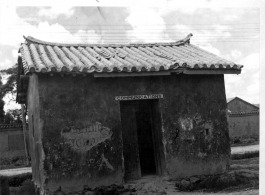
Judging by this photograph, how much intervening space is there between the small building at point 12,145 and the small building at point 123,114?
27.5ft

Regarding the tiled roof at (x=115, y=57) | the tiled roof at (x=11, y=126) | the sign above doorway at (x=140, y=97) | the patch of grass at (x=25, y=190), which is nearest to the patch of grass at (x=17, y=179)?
the patch of grass at (x=25, y=190)

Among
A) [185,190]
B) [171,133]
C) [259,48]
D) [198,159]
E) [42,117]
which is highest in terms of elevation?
[259,48]

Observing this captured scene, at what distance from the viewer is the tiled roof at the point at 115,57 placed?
5.95 m

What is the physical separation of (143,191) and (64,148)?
1.50 meters

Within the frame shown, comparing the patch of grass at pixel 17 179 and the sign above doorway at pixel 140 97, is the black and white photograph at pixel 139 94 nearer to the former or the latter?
the sign above doorway at pixel 140 97

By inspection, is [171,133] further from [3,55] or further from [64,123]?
[3,55]

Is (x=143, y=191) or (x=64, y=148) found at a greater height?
(x=64, y=148)

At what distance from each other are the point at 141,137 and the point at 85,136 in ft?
4.08

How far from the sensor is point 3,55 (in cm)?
570

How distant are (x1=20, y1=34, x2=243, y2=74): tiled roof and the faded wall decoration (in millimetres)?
972

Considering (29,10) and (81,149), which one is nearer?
(29,10)

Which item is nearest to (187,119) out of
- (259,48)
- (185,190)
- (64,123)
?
(185,190)

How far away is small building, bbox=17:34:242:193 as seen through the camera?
5.93m

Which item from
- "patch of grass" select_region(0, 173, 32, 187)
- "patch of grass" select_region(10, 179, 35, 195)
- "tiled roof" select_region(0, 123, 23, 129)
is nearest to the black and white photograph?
"patch of grass" select_region(10, 179, 35, 195)
